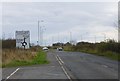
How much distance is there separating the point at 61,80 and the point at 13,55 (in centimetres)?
2501

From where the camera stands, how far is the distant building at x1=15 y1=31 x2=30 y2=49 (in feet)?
202

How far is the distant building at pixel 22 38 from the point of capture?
61425mm

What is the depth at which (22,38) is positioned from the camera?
203 ft

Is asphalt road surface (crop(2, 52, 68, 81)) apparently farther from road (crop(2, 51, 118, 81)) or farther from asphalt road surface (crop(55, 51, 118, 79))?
asphalt road surface (crop(55, 51, 118, 79))

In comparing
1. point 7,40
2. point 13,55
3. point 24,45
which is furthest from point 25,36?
point 13,55

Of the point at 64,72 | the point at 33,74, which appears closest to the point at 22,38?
the point at 64,72

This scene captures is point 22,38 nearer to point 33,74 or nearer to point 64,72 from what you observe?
point 64,72

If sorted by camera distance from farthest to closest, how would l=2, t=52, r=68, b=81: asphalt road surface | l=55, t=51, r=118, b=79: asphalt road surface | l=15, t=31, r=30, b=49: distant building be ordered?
l=15, t=31, r=30, b=49: distant building → l=55, t=51, r=118, b=79: asphalt road surface → l=2, t=52, r=68, b=81: asphalt road surface

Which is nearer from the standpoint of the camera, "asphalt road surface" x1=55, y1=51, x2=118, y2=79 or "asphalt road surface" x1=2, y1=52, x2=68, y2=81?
"asphalt road surface" x1=2, y1=52, x2=68, y2=81

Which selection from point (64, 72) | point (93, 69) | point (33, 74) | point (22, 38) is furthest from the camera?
point (22, 38)

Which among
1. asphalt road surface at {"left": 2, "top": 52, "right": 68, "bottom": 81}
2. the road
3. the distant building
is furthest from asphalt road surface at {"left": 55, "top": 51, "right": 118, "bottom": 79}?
the distant building

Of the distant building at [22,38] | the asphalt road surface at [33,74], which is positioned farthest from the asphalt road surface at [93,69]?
the distant building at [22,38]

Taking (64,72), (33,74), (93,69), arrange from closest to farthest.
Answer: (33,74), (64,72), (93,69)

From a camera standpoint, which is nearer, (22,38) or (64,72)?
(64,72)
